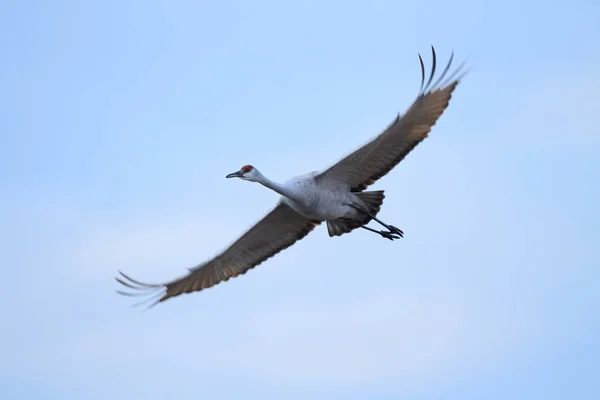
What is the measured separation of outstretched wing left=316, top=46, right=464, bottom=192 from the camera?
26.4m

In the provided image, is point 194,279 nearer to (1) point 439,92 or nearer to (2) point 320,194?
(2) point 320,194

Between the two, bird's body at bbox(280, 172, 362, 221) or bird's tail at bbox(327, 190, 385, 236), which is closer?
bird's body at bbox(280, 172, 362, 221)

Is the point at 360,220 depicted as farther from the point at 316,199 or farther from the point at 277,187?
the point at 277,187

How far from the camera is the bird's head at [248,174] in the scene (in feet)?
87.2

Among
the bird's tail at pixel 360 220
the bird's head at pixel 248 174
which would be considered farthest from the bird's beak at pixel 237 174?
the bird's tail at pixel 360 220

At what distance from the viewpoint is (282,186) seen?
26.3 metres

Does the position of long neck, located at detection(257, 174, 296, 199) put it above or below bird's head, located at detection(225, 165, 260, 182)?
below

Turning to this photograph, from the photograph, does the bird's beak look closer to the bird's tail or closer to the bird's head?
the bird's head

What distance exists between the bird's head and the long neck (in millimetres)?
104

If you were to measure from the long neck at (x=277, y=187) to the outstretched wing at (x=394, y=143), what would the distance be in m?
0.75

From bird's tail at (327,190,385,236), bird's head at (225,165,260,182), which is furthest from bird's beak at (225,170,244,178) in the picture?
bird's tail at (327,190,385,236)

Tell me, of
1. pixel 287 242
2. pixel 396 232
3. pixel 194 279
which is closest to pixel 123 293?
pixel 194 279

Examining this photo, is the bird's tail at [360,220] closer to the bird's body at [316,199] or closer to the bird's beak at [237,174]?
the bird's body at [316,199]

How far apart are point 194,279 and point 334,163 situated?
385 cm
